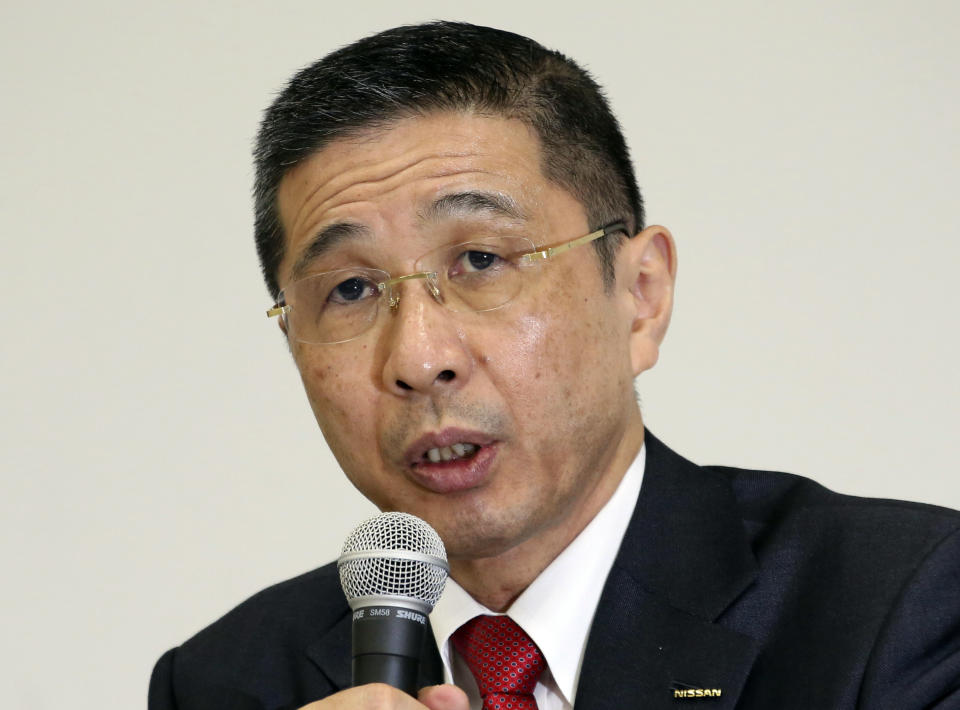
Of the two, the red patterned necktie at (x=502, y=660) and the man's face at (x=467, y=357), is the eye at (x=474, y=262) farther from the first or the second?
the red patterned necktie at (x=502, y=660)

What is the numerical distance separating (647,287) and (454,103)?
0.54 metres

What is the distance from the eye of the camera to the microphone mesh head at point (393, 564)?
1882mm

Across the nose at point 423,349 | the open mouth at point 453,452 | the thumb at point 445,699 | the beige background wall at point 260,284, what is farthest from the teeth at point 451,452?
the beige background wall at point 260,284

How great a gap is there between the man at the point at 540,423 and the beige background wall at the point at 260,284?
1.07 m

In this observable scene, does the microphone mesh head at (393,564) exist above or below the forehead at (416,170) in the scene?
below

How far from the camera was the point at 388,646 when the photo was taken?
181 centimetres

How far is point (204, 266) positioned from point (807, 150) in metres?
1.78

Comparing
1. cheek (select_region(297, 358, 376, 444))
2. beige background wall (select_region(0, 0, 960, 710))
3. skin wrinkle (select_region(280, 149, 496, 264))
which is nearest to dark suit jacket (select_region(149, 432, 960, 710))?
cheek (select_region(297, 358, 376, 444))

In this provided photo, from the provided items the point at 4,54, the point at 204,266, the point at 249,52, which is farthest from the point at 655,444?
the point at 4,54

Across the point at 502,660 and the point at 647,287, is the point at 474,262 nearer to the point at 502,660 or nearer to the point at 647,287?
the point at 647,287

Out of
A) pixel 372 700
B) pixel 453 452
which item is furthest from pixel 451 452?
pixel 372 700

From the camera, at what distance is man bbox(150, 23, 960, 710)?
2.34 m

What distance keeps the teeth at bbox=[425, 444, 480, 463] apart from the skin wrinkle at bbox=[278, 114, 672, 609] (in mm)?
41

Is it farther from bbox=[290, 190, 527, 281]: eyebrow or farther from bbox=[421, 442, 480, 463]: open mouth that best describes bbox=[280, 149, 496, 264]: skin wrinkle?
bbox=[421, 442, 480, 463]: open mouth
